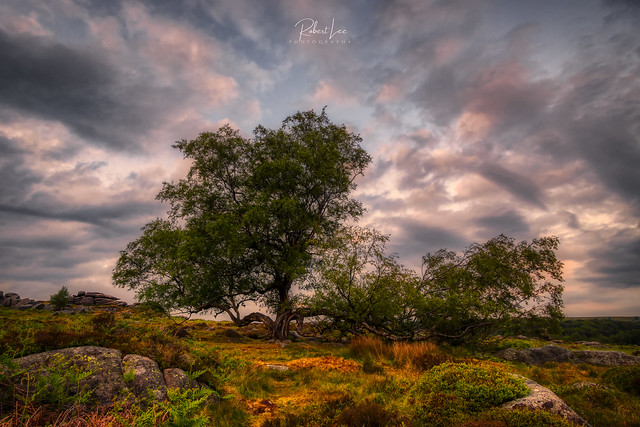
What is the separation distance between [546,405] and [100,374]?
373 inches

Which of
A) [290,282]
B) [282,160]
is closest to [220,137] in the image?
[282,160]

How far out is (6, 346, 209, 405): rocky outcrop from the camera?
6.50 m

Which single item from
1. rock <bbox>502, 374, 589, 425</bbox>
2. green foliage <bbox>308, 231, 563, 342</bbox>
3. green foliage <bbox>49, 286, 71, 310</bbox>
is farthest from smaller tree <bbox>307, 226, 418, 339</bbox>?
green foliage <bbox>49, 286, 71, 310</bbox>

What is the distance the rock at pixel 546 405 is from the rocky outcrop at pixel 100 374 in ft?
24.6

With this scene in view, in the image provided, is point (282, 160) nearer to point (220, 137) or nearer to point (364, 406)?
point (220, 137)

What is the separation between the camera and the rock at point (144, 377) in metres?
7.32

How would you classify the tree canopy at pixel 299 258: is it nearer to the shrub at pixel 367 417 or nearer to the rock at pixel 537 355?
the rock at pixel 537 355

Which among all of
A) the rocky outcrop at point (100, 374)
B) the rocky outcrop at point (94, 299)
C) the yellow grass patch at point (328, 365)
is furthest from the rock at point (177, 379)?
the rocky outcrop at point (94, 299)

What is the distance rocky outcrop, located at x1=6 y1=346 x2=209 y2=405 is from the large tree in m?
16.2

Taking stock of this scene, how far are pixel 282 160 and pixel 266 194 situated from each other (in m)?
2.93

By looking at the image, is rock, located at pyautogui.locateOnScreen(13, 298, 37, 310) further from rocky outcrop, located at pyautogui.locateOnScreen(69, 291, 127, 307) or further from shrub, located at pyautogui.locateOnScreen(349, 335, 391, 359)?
shrub, located at pyautogui.locateOnScreen(349, 335, 391, 359)

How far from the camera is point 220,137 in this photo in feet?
95.0

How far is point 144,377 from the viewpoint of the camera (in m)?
7.65

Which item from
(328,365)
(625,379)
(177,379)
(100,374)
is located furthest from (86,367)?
(625,379)
